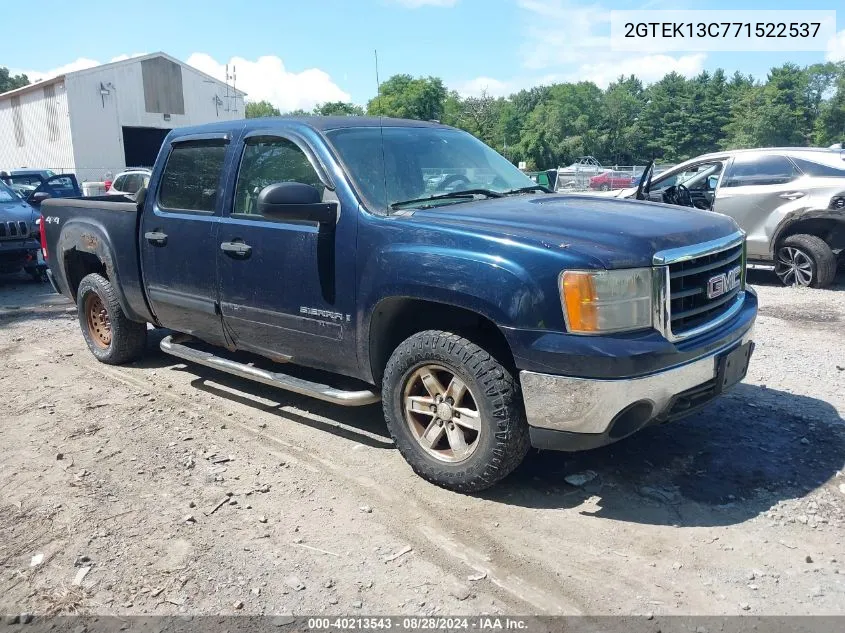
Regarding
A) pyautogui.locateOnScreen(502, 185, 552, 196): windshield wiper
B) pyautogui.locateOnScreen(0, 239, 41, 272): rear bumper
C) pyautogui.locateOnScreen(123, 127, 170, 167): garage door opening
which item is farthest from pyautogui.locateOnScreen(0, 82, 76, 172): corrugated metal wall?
pyautogui.locateOnScreen(502, 185, 552, 196): windshield wiper

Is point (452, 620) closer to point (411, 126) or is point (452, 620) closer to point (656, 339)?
point (656, 339)

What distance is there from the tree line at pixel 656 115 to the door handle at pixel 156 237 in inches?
2387

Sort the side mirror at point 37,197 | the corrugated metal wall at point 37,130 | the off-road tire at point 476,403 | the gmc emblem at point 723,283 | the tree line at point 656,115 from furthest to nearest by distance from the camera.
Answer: the tree line at point 656,115 < the corrugated metal wall at point 37,130 < the side mirror at point 37,197 < the gmc emblem at point 723,283 < the off-road tire at point 476,403

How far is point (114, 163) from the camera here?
35.2 metres

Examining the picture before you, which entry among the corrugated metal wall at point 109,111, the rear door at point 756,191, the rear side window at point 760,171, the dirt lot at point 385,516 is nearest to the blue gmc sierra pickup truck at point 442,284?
the dirt lot at point 385,516

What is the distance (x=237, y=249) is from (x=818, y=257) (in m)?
7.27

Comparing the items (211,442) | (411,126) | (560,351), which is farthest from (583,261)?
(211,442)

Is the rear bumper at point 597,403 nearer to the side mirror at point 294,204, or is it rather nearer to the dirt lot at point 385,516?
the dirt lot at point 385,516

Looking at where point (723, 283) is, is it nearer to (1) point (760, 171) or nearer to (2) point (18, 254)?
(1) point (760, 171)

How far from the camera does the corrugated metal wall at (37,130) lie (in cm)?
3362

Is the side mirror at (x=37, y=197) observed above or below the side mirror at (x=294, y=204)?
above

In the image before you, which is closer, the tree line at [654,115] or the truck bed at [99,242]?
the truck bed at [99,242]

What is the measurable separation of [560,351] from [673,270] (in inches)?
27.7

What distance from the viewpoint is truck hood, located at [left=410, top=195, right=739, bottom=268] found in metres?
3.20
